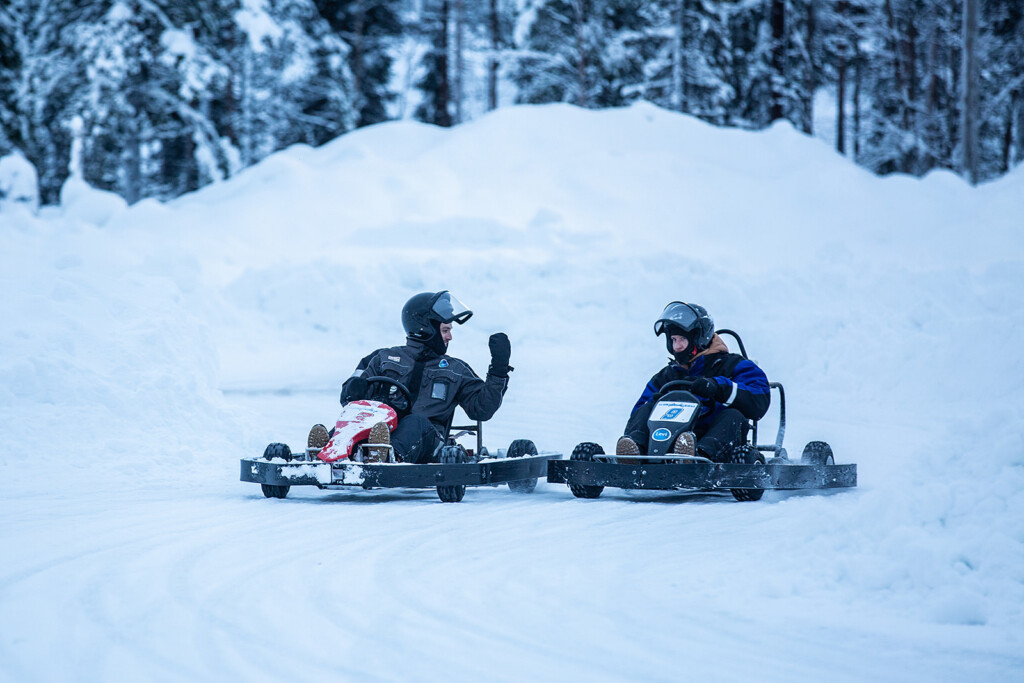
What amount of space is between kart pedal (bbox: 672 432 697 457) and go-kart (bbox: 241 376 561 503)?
38.3 inches

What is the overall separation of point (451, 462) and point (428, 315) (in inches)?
47.8

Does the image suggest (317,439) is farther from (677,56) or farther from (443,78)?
(443,78)

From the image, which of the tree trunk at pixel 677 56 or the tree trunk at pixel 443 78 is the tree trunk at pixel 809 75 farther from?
the tree trunk at pixel 443 78

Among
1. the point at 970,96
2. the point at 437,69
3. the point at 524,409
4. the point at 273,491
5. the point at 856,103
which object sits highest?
the point at 856,103

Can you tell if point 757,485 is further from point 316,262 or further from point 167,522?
point 316,262

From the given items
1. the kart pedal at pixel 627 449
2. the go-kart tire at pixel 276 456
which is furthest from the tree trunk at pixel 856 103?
the go-kart tire at pixel 276 456

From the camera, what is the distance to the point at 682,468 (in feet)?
22.4

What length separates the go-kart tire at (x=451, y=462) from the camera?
6961 mm

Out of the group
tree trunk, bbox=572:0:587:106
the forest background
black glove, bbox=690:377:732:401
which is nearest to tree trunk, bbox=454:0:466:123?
the forest background

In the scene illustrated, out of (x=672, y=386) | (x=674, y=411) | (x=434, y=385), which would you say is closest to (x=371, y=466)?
(x=434, y=385)

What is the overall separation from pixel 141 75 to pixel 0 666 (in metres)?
26.0

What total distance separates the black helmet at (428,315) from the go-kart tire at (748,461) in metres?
2.09

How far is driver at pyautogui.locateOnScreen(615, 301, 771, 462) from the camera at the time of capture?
7.27m

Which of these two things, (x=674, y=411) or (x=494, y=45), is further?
(x=494, y=45)
